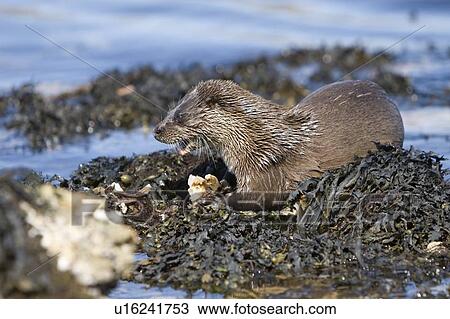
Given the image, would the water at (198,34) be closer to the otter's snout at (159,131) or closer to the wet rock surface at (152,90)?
the wet rock surface at (152,90)

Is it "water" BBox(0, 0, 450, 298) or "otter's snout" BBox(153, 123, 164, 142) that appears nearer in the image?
"otter's snout" BBox(153, 123, 164, 142)

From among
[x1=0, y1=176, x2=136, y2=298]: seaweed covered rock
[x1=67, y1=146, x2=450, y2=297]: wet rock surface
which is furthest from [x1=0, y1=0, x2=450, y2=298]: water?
[x1=0, y1=176, x2=136, y2=298]: seaweed covered rock

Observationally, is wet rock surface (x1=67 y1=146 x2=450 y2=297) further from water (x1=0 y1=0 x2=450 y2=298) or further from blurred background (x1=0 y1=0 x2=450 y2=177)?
water (x1=0 y1=0 x2=450 y2=298)

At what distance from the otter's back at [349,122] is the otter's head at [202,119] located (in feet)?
1.68

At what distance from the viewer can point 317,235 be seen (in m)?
5.38

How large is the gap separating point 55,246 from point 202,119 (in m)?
2.19

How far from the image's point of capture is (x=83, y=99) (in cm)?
1032

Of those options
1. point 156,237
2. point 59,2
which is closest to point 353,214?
point 156,237

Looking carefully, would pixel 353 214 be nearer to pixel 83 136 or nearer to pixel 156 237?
pixel 156 237

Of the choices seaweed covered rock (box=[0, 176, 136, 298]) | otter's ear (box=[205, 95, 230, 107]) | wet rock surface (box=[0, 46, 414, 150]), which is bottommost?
wet rock surface (box=[0, 46, 414, 150])

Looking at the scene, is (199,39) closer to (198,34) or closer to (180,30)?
(198,34)

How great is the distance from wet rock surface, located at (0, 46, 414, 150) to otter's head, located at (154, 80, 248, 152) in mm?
2721

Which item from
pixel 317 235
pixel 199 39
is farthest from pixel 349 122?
pixel 199 39

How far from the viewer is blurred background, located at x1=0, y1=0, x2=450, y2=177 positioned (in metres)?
10.2
